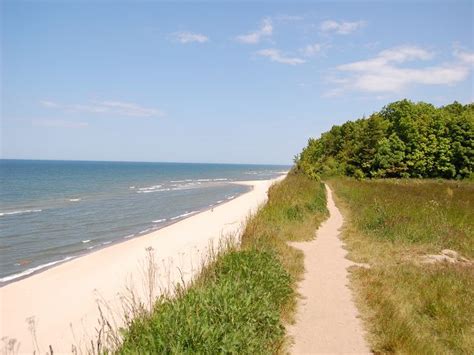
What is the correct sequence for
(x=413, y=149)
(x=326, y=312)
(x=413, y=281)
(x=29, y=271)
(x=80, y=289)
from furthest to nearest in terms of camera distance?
(x=413, y=149)
(x=29, y=271)
(x=80, y=289)
(x=413, y=281)
(x=326, y=312)

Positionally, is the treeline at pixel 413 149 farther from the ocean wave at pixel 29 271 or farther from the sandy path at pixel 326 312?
the sandy path at pixel 326 312

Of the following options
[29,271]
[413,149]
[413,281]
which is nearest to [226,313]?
[413,281]

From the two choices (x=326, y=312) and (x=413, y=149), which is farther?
(x=413, y=149)

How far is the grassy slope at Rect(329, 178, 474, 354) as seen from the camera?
5727 millimetres

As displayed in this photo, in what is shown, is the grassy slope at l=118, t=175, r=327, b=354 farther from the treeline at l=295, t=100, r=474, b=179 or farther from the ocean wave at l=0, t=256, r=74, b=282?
the treeline at l=295, t=100, r=474, b=179

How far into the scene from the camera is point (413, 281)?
26.4ft

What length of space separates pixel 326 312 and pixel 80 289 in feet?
28.4

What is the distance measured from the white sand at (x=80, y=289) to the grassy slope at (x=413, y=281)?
11.9 ft

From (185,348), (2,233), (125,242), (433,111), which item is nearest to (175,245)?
(125,242)

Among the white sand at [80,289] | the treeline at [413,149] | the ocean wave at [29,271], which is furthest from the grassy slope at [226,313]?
the treeline at [413,149]

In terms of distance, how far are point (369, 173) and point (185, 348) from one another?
47.9 metres

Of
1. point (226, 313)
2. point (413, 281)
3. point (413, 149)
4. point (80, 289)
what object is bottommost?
point (80, 289)

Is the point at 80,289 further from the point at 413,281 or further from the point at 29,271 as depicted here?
the point at 413,281

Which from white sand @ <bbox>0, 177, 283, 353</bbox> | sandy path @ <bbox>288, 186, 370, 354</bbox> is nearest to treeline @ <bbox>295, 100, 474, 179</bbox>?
white sand @ <bbox>0, 177, 283, 353</bbox>
